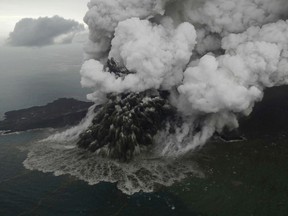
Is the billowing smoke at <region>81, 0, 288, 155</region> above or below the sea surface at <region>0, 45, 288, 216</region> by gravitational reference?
above

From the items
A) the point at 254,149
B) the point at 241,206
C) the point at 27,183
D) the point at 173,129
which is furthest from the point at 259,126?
the point at 27,183

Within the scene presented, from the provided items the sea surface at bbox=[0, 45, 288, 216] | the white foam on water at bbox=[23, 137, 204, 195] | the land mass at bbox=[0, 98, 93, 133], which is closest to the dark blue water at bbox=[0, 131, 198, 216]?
the sea surface at bbox=[0, 45, 288, 216]

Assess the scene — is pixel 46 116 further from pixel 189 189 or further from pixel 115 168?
pixel 189 189

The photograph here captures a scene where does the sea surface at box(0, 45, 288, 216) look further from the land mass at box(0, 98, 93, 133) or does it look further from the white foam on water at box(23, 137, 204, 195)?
the land mass at box(0, 98, 93, 133)

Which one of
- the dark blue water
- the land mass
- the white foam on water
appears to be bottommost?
the dark blue water

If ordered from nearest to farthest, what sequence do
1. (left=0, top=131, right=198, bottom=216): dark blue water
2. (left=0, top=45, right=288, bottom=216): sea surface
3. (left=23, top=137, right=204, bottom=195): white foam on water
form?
1. (left=0, top=45, right=288, bottom=216): sea surface
2. (left=0, top=131, right=198, bottom=216): dark blue water
3. (left=23, top=137, right=204, bottom=195): white foam on water

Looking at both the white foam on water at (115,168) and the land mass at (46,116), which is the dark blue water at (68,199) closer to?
the white foam on water at (115,168)

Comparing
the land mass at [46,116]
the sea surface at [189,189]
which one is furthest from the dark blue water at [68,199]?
the land mass at [46,116]

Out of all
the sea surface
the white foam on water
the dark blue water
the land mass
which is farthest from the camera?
the land mass

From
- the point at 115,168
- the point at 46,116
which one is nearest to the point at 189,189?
the point at 115,168
